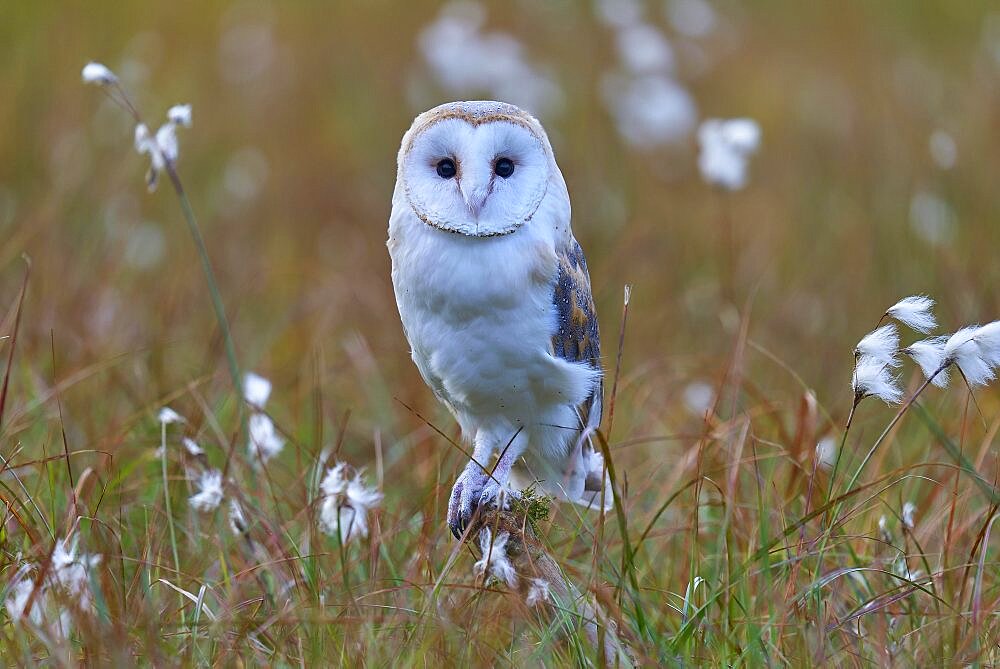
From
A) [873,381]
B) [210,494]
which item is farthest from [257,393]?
[873,381]

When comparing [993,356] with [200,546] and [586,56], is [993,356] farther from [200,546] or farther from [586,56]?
[586,56]

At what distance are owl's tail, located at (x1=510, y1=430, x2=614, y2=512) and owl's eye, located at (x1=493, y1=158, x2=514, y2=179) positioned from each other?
1.90ft

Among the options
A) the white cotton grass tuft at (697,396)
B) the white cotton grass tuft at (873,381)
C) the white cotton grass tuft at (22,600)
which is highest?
the white cotton grass tuft at (873,381)

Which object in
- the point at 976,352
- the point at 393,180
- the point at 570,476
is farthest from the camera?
the point at 393,180

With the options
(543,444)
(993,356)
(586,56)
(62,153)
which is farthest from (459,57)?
(993,356)

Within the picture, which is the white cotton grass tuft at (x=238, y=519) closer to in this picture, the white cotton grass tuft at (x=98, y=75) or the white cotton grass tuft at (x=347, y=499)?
the white cotton grass tuft at (x=347, y=499)

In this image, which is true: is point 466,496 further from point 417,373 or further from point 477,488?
point 417,373

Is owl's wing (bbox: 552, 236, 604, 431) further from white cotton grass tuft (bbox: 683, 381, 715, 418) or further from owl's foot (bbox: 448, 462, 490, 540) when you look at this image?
white cotton grass tuft (bbox: 683, 381, 715, 418)

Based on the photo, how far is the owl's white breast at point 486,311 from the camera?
203 centimetres

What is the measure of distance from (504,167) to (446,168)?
10cm

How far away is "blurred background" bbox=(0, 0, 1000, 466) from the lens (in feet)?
13.2

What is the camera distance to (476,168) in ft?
6.51

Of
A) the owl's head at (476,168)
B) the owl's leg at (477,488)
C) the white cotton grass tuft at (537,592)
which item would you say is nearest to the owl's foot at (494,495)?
the owl's leg at (477,488)

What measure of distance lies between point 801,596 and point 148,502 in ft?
5.16
